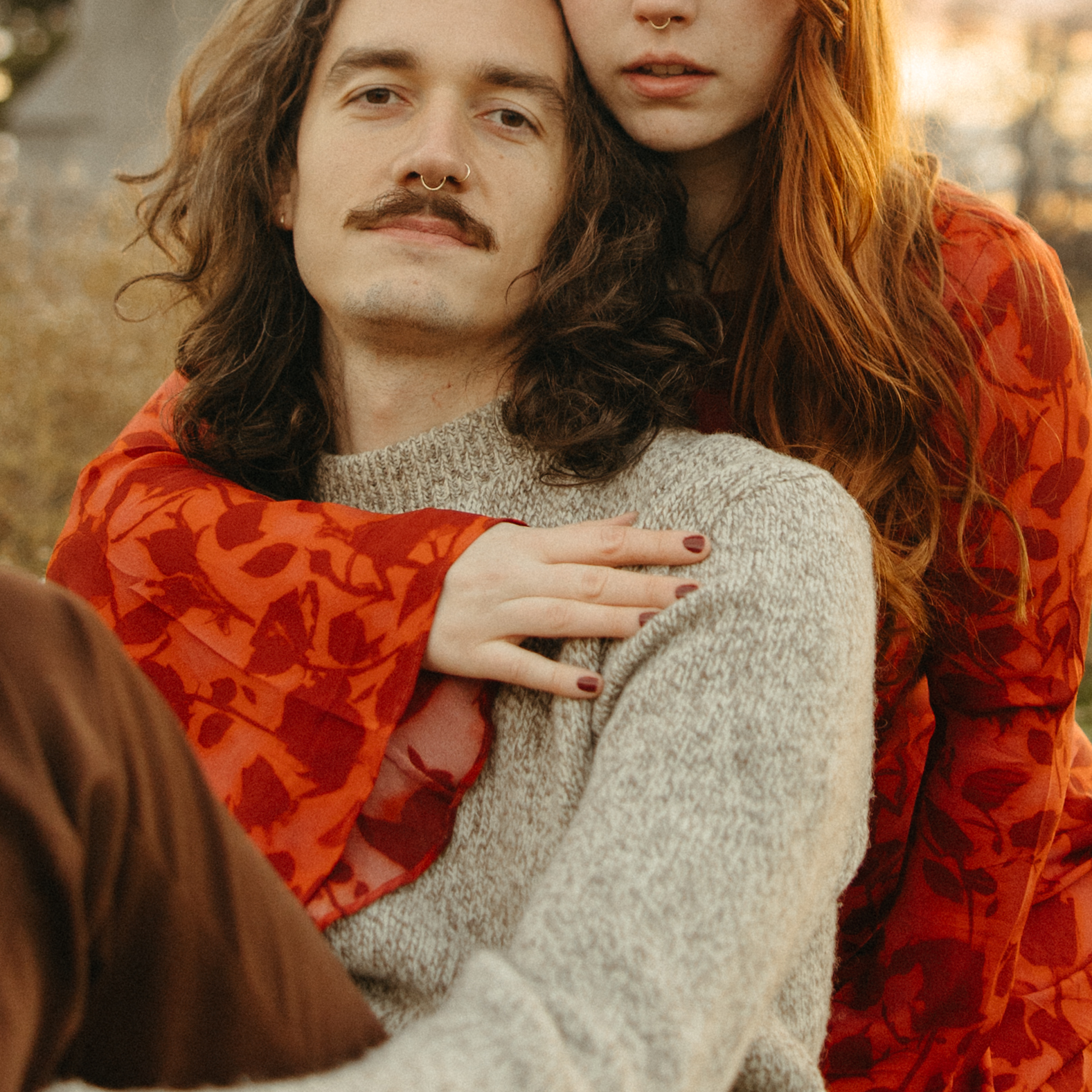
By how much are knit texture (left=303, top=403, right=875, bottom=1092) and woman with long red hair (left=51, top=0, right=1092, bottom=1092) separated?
0.41 feet

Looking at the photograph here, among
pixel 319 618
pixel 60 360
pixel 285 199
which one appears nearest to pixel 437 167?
pixel 285 199

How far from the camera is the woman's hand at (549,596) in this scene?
4.68ft

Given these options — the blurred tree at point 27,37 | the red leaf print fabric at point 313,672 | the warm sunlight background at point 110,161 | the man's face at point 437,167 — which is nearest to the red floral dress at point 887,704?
the red leaf print fabric at point 313,672

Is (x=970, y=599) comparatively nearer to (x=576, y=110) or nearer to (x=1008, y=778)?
(x=1008, y=778)

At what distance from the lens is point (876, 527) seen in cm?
181

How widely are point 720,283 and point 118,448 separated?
3.63 feet

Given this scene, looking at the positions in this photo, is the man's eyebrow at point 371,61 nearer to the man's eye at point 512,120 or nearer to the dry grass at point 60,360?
the man's eye at point 512,120

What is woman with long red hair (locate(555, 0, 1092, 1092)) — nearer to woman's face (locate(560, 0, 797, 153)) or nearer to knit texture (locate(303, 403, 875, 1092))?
woman's face (locate(560, 0, 797, 153))

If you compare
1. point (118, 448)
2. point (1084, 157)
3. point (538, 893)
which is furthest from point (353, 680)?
point (1084, 157)

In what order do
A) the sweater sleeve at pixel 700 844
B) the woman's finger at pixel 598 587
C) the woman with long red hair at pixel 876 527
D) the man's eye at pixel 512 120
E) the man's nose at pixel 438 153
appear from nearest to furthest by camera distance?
the sweater sleeve at pixel 700 844, the woman's finger at pixel 598 587, the woman with long red hair at pixel 876 527, the man's nose at pixel 438 153, the man's eye at pixel 512 120

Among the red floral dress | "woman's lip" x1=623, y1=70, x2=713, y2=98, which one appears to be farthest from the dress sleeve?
"woman's lip" x1=623, y1=70, x2=713, y2=98

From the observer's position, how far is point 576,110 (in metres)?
1.89

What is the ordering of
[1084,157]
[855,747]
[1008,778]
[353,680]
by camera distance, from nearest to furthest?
[855,747] < [353,680] < [1008,778] < [1084,157]

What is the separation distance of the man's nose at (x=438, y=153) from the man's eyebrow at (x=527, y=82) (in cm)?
7
